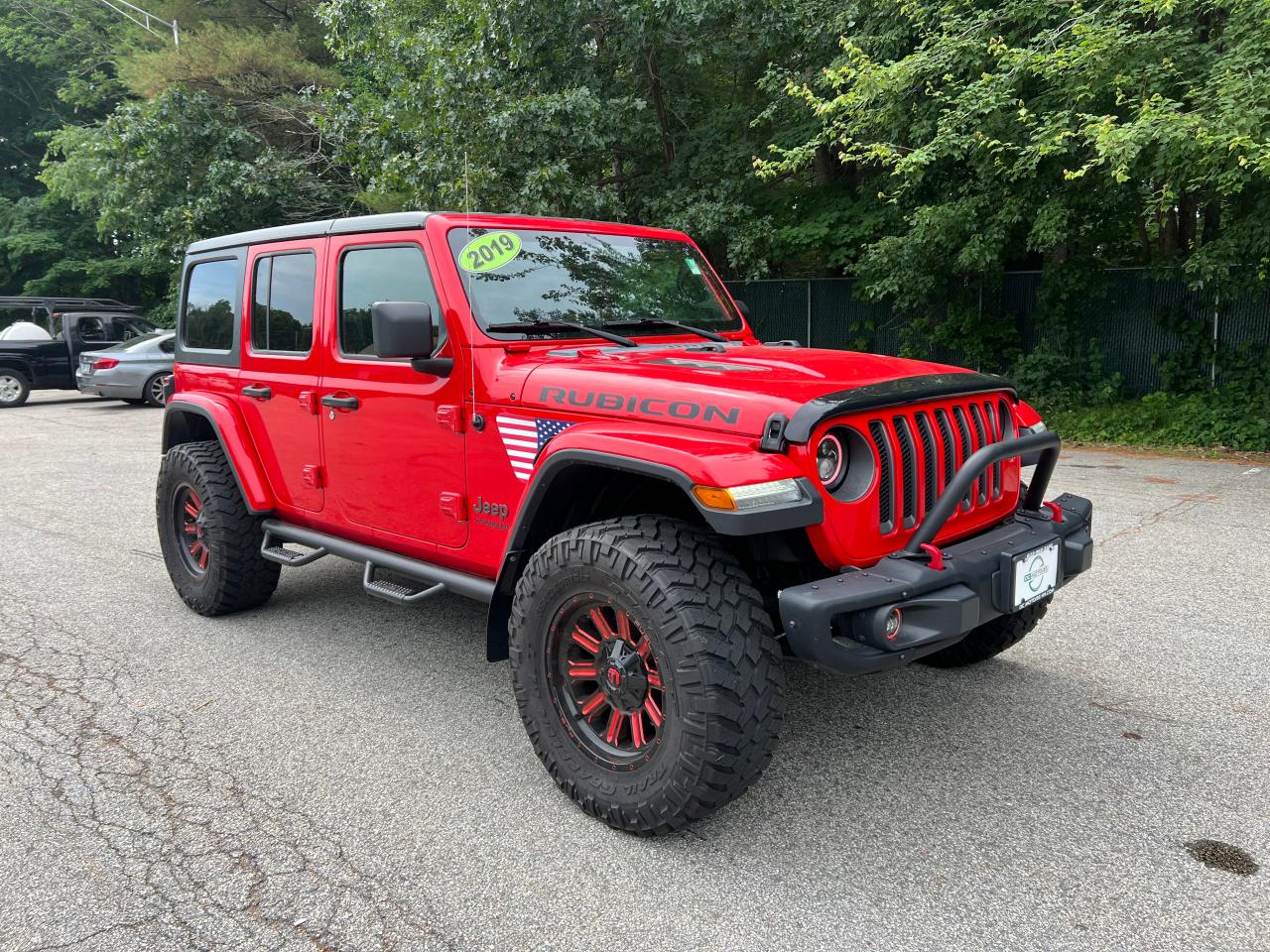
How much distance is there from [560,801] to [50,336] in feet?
62.1

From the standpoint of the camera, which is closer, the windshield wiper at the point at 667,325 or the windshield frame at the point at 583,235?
the windshield frame at the point at 583,235

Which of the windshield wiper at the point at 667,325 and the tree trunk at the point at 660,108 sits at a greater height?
the tree trunk at the point at 660,108

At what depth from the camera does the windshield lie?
3.74 metres

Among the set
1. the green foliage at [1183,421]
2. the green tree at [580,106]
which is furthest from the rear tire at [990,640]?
the green tree at [580,106]

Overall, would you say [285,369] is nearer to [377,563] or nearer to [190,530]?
[377,563]

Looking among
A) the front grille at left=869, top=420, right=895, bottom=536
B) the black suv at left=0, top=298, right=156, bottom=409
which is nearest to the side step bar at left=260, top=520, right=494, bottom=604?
the front grille at left=869, top=420, right=895, bottom=536

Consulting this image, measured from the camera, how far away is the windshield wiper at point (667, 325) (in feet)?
13.2

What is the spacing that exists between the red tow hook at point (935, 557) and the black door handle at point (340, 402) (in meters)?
2.42

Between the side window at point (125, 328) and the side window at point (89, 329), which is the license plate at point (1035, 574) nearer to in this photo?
the side window at point (125, 328)

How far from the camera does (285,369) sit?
4527 mm

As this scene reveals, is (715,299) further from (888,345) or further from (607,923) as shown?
(888,345)

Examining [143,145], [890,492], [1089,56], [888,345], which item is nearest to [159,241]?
[143,145]

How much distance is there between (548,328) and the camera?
12.3 ft

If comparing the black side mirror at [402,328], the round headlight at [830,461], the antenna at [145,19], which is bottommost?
the round headlight at [830,461]
